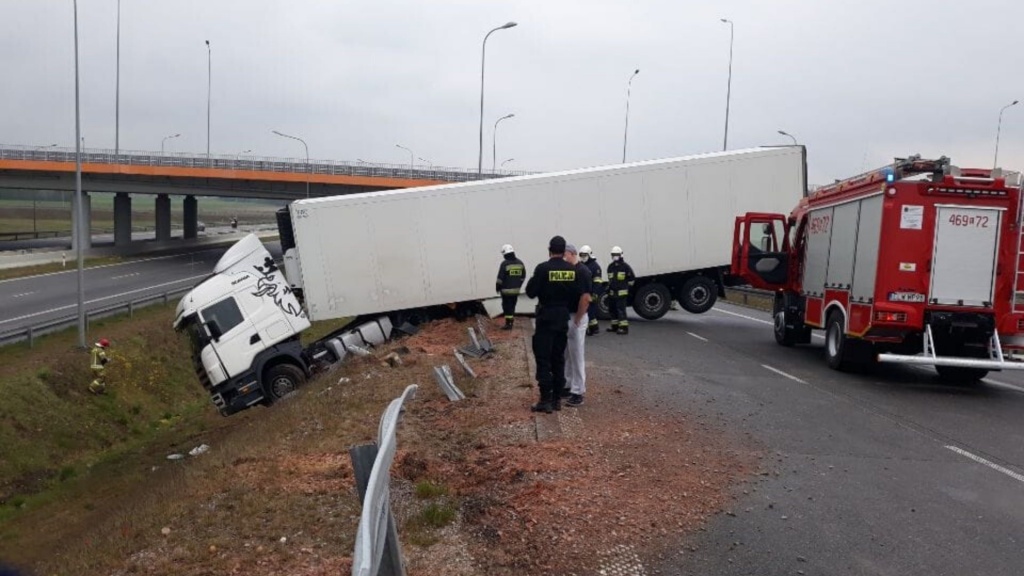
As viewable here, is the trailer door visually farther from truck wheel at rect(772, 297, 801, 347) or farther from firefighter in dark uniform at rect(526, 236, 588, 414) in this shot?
firefighter in dark uniform at rect(526, 236, 588, 414)

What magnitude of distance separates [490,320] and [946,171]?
9584 mm

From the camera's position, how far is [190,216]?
61.7 metres

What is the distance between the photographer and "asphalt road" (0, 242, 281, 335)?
26.3 m

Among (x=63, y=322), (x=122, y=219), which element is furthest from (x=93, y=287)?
(x=122, y=219)

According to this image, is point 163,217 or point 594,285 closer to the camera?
point 594,285

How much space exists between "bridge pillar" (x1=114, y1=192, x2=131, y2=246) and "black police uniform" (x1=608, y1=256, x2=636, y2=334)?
140 ft

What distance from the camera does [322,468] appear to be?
25.0 feet

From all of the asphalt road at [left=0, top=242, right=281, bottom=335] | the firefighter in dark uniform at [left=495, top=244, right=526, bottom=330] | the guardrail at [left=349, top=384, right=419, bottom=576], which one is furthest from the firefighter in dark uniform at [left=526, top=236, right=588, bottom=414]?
the asphalt road at [left=0, top=242, right=281, bottom=335]

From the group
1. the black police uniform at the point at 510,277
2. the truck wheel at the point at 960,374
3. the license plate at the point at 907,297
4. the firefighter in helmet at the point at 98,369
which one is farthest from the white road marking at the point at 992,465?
the firefighter in helmet at the point at 98,369

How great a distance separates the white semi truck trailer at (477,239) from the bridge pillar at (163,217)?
4250 centimetres

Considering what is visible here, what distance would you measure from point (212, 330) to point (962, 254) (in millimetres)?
12364

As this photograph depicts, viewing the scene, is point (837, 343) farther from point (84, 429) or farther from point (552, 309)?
point (84, 429)

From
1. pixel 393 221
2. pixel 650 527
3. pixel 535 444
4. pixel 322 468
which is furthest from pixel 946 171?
pixel 393 221

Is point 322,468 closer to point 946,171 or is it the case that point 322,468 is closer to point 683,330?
point 946,171
